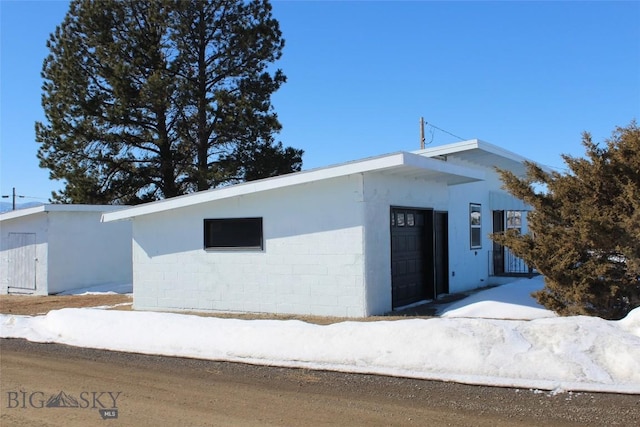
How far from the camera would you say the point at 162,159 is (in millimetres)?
24109

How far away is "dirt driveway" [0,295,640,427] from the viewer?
16.4 feet

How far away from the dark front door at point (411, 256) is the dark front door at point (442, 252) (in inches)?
22.9

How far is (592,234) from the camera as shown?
8.23 meters

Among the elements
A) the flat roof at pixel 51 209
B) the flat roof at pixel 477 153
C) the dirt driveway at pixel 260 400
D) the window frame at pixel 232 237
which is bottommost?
the dirt driveway at pixel 260 400

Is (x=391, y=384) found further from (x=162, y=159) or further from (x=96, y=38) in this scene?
(x=96, y=38)

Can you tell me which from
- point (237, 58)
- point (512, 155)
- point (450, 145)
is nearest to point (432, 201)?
point (450, 145)

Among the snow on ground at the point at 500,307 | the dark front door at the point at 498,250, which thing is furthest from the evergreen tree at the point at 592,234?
the dark front door at the point at 498,250

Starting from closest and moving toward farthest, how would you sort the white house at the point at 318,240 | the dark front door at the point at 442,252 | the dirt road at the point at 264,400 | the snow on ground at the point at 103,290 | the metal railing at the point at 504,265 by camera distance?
1. the dirt road at the point at 264,400
2. the white house at the point at 318,240
3. the dark front door at the point at 442,252
4. the metal railing at the point at 504,265
5. the snow on ground at the point at 103,290

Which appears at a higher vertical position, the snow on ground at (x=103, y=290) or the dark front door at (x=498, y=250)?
the dark front door at (x=498, y=250)

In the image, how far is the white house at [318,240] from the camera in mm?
10336

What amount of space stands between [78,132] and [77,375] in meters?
18.1

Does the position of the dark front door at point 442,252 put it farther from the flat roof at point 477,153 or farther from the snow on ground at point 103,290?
the snow on ground at point 103,290

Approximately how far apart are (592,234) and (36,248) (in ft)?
53.3

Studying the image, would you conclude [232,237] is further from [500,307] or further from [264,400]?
[264,400]
